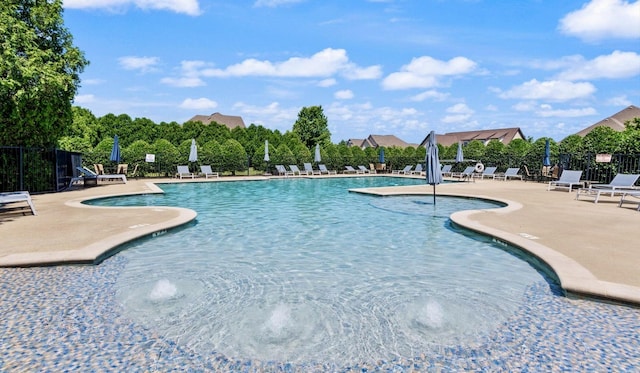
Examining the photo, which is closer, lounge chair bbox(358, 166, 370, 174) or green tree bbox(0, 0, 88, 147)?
green tree bbox(0, 0, 88, 147)

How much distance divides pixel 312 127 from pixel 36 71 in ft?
147

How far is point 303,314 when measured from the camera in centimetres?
411

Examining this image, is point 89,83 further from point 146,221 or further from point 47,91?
point 146,221

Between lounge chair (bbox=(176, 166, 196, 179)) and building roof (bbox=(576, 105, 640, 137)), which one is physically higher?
building roof (bbox=(576, 105, 640, 137))

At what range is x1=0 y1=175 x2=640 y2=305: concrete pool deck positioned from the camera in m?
4.61

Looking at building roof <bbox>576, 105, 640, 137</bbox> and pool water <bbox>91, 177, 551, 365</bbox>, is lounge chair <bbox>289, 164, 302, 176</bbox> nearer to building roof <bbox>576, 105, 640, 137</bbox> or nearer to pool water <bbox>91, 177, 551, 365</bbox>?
pool water <bbox>91, 177, 551, 365</bbox>

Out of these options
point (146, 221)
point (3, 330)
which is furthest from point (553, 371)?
point (146, 221)

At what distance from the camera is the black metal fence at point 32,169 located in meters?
13.0

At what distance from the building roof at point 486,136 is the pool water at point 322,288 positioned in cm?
5936

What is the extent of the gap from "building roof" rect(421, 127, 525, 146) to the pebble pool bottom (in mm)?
60771

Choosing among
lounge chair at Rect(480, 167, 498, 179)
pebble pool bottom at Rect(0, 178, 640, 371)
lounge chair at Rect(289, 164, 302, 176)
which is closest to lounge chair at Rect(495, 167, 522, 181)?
lounge chair at Rect(480, 167, 498, 179)

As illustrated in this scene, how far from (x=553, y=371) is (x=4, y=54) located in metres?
13.8

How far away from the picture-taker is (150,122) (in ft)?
125

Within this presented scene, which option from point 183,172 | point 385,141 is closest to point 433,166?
point 183,172
